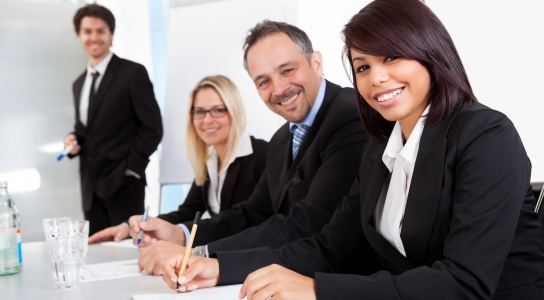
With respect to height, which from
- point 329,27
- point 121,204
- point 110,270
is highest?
point 329,27

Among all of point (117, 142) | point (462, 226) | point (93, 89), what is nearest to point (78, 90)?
point (93, 89)

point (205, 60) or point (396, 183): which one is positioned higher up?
point (205, 60)

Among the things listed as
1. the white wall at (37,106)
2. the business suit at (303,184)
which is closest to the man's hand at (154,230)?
the business suit at (303,184)

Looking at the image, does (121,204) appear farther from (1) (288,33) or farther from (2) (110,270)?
(2) (110,270)

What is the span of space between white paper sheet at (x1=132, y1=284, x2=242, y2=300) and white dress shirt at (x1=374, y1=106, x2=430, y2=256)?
1.32ft

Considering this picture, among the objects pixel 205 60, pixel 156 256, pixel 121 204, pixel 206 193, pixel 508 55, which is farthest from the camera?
pixel 205 60

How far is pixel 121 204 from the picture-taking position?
424cm

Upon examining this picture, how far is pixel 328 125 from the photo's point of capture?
2.08 m

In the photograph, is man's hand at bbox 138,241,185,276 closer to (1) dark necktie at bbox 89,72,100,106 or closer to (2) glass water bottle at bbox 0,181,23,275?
(2) glass water bottle at bbox 0,181,23,275

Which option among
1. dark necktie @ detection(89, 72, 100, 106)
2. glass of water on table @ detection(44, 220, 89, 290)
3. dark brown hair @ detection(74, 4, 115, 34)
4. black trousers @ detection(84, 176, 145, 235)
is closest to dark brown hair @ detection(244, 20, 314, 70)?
glass of water on table @ detection(44, 220, 89, 290)

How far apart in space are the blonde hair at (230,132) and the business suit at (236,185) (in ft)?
0.27

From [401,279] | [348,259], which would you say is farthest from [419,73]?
[348,259]

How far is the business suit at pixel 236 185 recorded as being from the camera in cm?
303

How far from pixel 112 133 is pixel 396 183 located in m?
3.16
